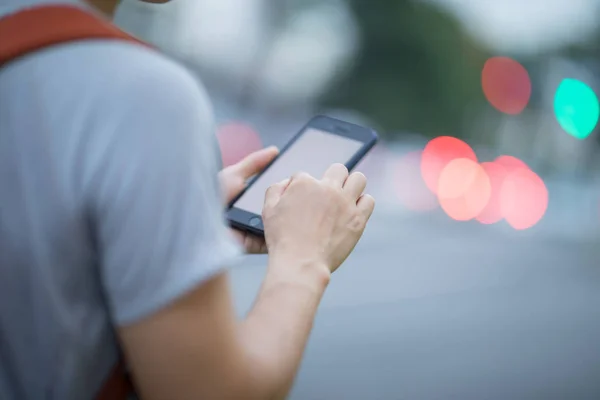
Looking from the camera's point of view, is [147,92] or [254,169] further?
[254,169]

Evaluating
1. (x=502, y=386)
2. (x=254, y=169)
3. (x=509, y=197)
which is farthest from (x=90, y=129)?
(x=509, y=197)

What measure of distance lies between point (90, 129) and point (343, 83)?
22.5 meters

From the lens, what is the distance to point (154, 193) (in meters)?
0.99

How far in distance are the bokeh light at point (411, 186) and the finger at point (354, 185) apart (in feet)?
29.6

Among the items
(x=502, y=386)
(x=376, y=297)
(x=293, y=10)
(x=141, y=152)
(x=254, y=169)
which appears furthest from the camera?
(x=293, y=10)

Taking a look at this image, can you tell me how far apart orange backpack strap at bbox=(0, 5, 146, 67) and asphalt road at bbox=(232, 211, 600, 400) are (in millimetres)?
3914

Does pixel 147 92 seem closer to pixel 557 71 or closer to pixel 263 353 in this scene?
pixel 263 353

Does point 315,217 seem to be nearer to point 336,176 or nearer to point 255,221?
point 336,176

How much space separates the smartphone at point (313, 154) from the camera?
192 cm

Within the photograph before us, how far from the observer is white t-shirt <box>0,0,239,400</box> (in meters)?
0.99

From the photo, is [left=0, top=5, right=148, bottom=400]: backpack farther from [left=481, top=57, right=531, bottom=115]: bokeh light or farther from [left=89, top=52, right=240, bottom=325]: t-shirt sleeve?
[left=481, top=57, right=531, bottom=115]: bokeh light

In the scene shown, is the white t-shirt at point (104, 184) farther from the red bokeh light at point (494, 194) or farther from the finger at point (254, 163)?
the red bokeh light at point (494, 194)

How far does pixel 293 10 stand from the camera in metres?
21.5

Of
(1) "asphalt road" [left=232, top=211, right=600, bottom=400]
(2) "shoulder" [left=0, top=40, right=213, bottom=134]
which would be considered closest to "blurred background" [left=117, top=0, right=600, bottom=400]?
(1) "asphalt road" [left=232, top=211, right=600, bottom=400]
